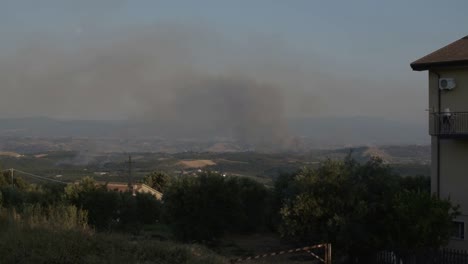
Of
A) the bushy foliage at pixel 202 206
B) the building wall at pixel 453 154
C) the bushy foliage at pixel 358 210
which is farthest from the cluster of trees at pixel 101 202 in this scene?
the building wall at pixel 453 154

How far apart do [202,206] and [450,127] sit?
37.0 feet

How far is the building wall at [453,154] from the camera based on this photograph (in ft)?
71.7

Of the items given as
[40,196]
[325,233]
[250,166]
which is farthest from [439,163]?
[250,166]

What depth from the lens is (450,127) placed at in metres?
21.5

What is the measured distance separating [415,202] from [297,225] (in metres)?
4.01

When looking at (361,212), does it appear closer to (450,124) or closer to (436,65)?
(450,124)

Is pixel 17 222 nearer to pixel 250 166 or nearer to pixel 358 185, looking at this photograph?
pixel 358 185

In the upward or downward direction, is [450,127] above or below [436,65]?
below

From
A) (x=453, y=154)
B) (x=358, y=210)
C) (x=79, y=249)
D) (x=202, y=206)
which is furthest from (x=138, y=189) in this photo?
(x=79, y=249)

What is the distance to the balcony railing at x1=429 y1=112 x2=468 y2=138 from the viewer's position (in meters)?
21.3

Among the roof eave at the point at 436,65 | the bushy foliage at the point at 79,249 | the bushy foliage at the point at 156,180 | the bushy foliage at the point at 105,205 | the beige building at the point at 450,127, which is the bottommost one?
the bushy foliage at the point at 156,180

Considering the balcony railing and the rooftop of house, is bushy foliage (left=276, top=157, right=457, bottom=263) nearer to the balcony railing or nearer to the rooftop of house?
the balcony railing

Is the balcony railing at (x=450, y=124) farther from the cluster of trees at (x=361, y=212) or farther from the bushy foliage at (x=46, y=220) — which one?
the bushy foliage at (x=46, y=220)

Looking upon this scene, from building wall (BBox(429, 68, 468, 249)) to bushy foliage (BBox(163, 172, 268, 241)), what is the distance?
9.35 meters
